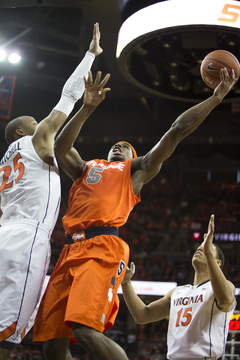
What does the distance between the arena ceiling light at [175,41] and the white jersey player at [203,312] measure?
17.6ft

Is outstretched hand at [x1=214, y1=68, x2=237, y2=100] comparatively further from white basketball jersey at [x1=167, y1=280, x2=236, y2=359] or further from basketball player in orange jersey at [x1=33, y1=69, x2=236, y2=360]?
white basketball jersey at [x1=167, y1=280, x2=236, y2=359]

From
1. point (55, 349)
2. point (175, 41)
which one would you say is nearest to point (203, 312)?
point (55, 349)

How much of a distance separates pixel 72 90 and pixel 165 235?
1537 cm

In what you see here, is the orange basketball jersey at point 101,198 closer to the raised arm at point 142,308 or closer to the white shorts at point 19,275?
the white shorts at point 19,275

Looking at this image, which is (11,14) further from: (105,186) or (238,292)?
(238,292)

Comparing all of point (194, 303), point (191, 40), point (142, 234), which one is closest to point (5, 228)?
point (194, 303)

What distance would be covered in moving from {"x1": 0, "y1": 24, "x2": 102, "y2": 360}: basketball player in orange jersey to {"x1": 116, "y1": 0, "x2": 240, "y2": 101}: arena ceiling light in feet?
15.7

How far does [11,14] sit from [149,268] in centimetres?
1025

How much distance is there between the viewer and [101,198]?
292 centimetres

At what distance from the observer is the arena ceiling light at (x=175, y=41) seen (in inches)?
281

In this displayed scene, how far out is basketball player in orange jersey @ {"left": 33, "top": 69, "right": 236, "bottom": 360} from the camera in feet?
8.08

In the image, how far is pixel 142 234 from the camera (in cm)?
1795

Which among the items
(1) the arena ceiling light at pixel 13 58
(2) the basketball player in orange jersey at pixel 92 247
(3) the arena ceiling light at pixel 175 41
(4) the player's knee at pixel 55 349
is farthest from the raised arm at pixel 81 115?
(1) the arena ceiling light at pixel 13 58

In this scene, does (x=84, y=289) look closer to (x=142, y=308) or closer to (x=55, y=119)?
(x=142, y=308)
